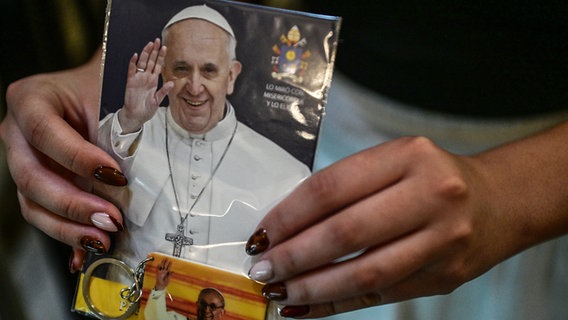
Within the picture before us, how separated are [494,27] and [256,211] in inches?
13.7

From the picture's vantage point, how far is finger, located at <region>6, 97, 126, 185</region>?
1.55 feet

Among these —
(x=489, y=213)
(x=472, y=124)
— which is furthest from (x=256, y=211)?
(x=472, y=124)

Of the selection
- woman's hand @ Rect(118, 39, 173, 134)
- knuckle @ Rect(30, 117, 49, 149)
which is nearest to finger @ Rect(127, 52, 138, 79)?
woman's hand @ Rect(118, 39, 173, 134)

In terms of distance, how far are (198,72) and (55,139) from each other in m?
0.16

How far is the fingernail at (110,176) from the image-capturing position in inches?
18.3

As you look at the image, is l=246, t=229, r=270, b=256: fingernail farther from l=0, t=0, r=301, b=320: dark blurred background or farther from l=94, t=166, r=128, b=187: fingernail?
l=0, t=0, r=301, b=320: dark blurred background

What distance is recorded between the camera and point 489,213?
0.42m

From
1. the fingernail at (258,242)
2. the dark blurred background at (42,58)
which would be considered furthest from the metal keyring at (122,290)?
the dark blurred background at (42,58)

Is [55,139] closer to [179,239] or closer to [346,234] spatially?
[179,239]

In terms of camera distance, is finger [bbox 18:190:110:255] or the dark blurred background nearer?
finger [bbox 18:190:110:255]

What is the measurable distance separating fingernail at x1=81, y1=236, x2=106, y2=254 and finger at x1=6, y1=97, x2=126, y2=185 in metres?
0.06

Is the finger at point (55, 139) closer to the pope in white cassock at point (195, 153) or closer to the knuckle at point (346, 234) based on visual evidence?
the pope in white cassock at point (195, 153)

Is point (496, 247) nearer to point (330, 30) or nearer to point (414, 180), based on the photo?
point (414, 180)

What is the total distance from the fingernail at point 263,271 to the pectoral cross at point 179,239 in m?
0.07
